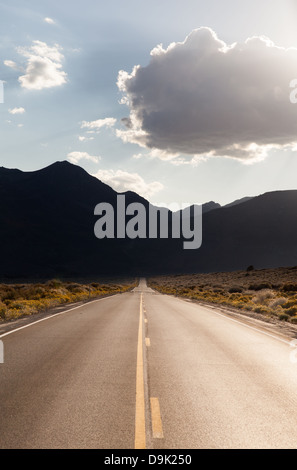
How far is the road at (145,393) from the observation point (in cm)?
519

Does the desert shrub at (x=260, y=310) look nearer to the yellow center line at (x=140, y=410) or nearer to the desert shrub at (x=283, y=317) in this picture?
the desert shrub at (x=283, y=317)

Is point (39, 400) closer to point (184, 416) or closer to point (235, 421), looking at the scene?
point (184, 416)

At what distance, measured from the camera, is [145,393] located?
7.18 meters

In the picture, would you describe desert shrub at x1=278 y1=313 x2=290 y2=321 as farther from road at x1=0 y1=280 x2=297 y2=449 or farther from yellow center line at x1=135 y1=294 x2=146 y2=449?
yellow center line at x1=135 y1=294 x2=146 y2=449

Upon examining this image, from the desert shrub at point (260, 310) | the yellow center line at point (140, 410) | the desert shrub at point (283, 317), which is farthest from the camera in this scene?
the desert shrub at point (260, 310)

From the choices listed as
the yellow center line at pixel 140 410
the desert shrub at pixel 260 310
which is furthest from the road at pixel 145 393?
the desert shrub at pixel 260 310

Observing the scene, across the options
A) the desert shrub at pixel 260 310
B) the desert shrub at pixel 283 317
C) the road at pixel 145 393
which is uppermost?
the road at pixel 145 393

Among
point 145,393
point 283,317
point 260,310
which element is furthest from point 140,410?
point 260,310

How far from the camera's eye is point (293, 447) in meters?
4.97

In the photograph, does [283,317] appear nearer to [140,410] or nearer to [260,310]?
[260,310]

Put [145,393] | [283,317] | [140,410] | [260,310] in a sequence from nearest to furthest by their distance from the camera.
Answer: [140,410], [145,393], [283,317], [260,310]
